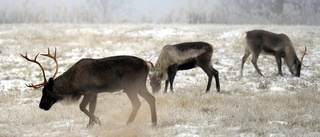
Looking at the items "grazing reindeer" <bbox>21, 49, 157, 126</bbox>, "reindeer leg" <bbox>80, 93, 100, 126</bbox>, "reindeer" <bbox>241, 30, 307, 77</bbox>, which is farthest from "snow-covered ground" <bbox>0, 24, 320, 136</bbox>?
"grazing reindeer" <bbox>21, 49, 157, 126</bbox>

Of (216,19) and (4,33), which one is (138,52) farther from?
(216,19)

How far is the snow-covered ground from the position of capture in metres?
7.00

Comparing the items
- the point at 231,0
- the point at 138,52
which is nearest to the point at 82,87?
the point at 138,52

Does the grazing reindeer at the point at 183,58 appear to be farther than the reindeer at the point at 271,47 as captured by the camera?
No

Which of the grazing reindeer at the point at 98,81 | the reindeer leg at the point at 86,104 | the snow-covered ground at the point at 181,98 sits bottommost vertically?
the snow-covered ground at the point at 181,98

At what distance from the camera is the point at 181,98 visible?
9453mm

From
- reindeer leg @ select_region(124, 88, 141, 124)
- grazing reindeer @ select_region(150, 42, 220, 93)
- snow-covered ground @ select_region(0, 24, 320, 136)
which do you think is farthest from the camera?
grazing reindeer @ select_region(150, 42, 220, 93)

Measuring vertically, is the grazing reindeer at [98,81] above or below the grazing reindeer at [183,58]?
above

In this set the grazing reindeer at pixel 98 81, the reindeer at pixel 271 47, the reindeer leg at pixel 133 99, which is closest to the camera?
the grazing reindeer at pixel 98 81

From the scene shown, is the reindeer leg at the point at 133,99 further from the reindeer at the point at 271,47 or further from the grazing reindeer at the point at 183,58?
the reindeer at the point at 271,47

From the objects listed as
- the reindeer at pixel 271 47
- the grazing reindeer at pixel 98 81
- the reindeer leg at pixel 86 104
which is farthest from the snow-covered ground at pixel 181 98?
the grazing reindeer at pixel 98 81

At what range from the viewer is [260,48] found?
45.6ft

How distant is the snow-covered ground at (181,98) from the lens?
7004 mm

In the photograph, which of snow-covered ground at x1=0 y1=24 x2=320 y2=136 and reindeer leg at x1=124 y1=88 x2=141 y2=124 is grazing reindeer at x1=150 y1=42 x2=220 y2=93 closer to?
snow-covered ground at x1=0 y1=24 x2=320 y2=136
